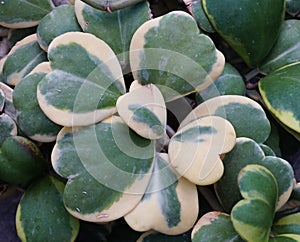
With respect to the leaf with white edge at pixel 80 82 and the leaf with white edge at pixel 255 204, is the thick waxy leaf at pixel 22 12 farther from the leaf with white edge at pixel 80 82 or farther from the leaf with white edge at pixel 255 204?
the leaf with white edge at pixel 255 204

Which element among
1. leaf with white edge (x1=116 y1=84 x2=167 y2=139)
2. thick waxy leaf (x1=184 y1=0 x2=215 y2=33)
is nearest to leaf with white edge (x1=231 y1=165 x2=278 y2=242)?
leaf with white edge (x1=116 y1=84 x2=167 y2=139)

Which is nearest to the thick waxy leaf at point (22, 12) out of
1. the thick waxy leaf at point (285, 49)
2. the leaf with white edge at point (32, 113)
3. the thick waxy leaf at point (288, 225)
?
the leaf with white edge at point (32, 113)

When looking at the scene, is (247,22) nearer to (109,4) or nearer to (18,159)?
(109,4)

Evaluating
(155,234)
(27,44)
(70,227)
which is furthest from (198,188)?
(27,44)

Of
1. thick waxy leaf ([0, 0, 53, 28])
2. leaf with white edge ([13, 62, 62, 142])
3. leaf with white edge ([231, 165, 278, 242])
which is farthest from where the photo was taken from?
thick waxy leaf ([0, 0, 53, 28])

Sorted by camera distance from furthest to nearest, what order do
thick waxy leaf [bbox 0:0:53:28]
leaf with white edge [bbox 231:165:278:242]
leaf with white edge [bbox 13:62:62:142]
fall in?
Result: 1. thick waxy leaf [bbox 0:0:53:28]
2. leaf with white edge [bbox 13:62:62:142]
3. leaf with white edge [bbox 231:165:278:242]

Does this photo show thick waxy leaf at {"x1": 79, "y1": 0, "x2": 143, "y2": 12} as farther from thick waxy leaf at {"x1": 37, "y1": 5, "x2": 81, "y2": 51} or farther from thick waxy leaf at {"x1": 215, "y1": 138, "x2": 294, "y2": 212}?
thick waxy leaf at {"x1": 215, "y1": 138, "x2": 294, "y2": 212}
